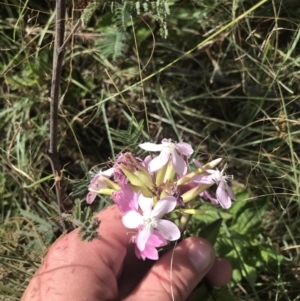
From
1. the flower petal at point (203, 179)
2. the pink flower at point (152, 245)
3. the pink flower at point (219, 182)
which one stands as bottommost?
the pink flower at point (152, 245)

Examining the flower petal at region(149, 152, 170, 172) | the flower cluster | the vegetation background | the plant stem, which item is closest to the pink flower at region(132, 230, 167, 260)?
the flower cluster

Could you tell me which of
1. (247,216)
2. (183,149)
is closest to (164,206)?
(183,149)

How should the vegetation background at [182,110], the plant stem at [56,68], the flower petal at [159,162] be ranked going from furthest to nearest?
1. the vegetation background at [182,110]
2. the flower petal at [159,162]
3. the plant stem at [56,68]

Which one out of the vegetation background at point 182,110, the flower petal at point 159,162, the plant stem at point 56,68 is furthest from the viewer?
the vegetation background at point 182,110

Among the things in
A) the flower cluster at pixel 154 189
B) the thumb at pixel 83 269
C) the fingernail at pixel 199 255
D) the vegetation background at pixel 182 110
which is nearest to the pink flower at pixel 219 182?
the flower cluster at pixel 154 189

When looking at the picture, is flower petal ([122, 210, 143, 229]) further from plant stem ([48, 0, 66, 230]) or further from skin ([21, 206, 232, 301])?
plant stem ([48, 0, 66, 230])

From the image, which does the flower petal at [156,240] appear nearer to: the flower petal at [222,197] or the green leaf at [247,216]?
the flower petal at [222,197]

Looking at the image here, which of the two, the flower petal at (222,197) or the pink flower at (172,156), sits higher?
the pink flower at (172,156)

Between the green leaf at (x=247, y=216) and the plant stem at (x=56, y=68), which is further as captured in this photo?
the green leaf at (x=247, y=216)
